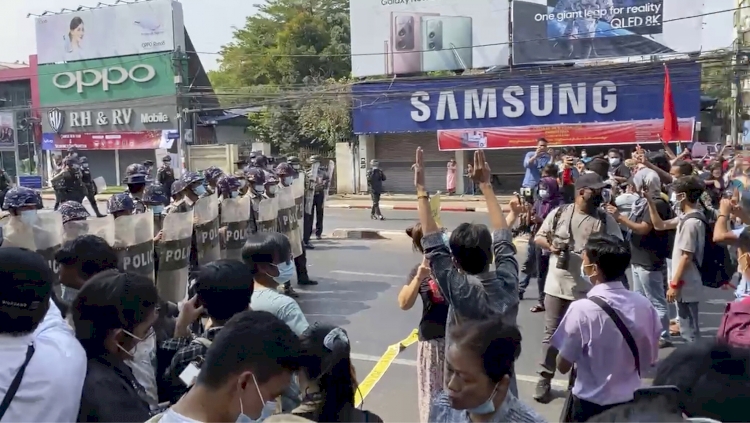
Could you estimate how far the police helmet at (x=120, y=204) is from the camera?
21.3ft

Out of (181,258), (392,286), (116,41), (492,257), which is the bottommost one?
(392,286)

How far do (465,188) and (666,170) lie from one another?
17.6 meters

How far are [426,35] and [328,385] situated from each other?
25640mm

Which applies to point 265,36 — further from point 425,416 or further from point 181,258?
point 425,416

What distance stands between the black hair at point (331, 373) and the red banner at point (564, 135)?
69.9 ft

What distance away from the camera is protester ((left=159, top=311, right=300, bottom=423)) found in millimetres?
1992

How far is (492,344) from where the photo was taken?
232 cm

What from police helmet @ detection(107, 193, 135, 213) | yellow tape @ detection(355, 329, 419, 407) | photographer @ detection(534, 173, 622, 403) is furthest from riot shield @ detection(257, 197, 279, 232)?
photographer @ detection(534, 173, 622, 403)

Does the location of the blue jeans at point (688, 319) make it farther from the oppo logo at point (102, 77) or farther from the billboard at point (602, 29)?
the oppo logo at point (102, 77)

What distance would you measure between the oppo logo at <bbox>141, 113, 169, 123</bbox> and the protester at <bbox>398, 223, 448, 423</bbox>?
30.2 m

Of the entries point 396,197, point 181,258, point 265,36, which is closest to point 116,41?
point 265,36

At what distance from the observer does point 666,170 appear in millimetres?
8570

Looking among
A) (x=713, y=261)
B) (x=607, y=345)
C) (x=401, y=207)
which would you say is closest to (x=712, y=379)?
(x=607, y=345)

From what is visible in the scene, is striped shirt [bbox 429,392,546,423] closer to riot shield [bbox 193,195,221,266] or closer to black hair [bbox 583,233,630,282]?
black hair [bbox 583,233,630,282]
